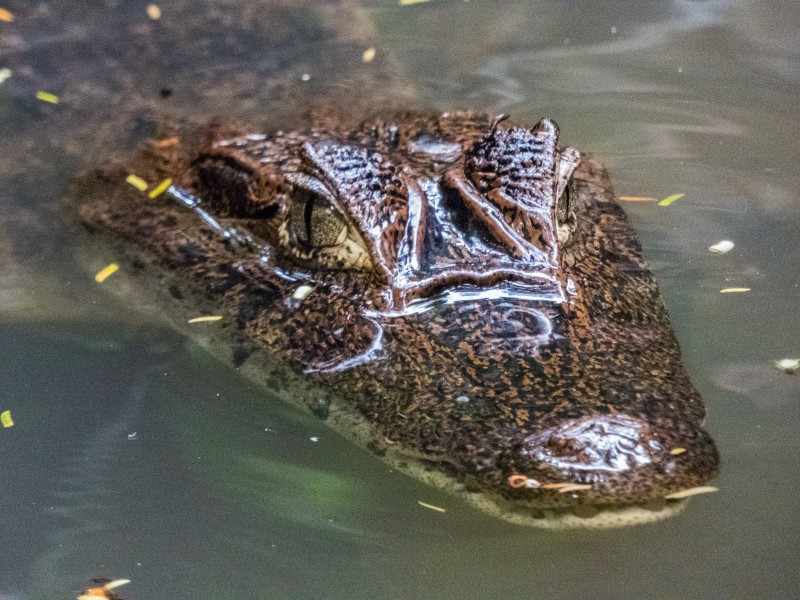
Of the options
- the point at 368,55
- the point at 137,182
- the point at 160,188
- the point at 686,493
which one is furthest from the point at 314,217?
the point at 368,55

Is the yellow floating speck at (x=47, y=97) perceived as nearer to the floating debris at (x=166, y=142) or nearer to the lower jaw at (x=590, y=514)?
the floating debris at (x=166, y=142)

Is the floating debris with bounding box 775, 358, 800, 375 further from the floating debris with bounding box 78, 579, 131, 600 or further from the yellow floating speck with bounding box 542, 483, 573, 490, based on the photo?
the floating debris with bounding box 78, 579, 131, 600

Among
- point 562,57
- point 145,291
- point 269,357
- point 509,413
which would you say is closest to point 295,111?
point 145,291

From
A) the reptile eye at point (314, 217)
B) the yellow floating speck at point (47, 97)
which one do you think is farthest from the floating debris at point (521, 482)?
the yellow floating speck at point (47, 97)

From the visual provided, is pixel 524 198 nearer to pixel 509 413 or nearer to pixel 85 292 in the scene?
pixel 509 413

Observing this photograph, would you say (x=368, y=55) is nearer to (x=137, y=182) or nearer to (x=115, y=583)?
(x=137, y=182)

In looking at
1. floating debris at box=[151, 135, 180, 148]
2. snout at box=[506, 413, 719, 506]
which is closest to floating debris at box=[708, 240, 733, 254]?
snout at box=[506, 413, 719, 506]
